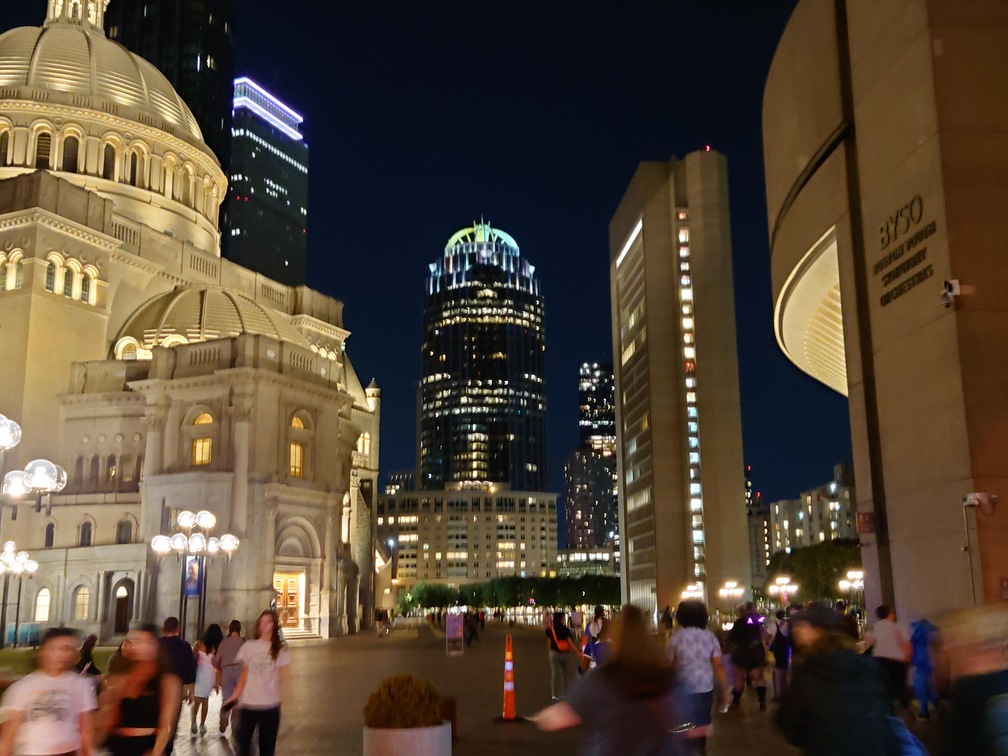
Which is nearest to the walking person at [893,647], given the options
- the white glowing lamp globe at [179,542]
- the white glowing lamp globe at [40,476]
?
the white glowing lamp globe at [40,476]

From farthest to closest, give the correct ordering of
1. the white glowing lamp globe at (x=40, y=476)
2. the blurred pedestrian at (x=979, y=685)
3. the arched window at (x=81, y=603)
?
the arched window at (x=81, y=603) < the white glowing lamp globe at (x=40, y=476) < the blurred pedestrian at (x=979, y=685)

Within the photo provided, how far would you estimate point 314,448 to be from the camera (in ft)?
194

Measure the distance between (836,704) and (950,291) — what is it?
19.2m

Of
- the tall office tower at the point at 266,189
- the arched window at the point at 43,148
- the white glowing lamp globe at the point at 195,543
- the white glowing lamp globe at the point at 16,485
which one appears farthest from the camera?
the tall office tower at the point at 266,189

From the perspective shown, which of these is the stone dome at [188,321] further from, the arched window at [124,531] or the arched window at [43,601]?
the arched window at [43,601]

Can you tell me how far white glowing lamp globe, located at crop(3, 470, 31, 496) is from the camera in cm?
2319

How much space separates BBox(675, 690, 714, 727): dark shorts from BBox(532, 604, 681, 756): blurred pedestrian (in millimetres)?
159

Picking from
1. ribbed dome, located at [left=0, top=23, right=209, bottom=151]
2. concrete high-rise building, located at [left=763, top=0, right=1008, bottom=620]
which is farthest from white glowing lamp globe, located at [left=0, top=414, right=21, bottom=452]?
ribbed dome, located at [left=0, top=23, right=209, bottom=151]

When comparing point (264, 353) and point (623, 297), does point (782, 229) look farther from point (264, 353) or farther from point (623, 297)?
point (623, 297)

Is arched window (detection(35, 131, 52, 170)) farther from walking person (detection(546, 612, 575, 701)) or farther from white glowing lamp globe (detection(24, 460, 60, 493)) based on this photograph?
walking person (detection(546, 612, 575, 701))

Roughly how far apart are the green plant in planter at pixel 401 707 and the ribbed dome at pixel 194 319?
2040 inches

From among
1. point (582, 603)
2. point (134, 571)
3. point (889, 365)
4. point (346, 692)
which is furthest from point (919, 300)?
point (582, 603)

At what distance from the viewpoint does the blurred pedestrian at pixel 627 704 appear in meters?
5.54

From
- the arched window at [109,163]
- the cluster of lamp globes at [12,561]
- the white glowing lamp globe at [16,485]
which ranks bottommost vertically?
the cluster of lamp globes at [12,561]
